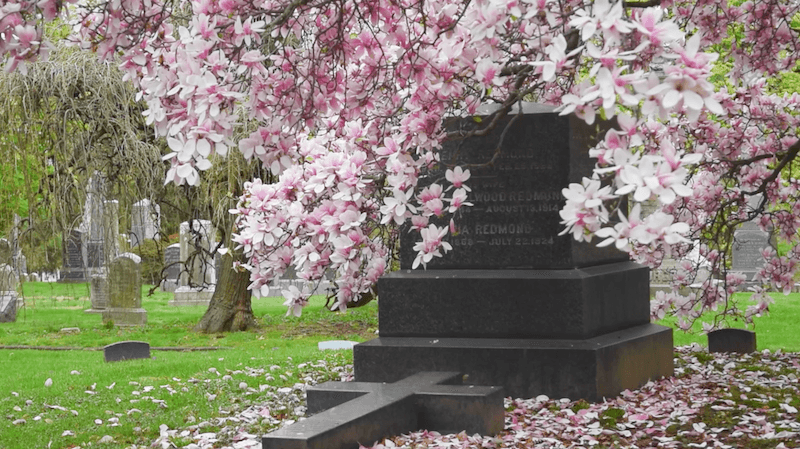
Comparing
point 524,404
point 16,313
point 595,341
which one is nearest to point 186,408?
point 524,404

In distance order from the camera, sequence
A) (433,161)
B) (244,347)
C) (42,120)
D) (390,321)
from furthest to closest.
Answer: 1. (244,347)
2. (42,120)
3. (390,321)
4. (433,161)

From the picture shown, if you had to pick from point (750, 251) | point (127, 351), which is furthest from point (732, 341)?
point (750, 251)

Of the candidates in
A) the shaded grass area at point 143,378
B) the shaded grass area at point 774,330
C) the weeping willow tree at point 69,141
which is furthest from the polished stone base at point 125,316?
the shaded grass area at point 774,330

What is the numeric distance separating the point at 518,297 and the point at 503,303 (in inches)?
4.6

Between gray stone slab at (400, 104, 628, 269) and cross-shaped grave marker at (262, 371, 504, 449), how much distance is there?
1.16 metres

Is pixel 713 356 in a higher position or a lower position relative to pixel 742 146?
lower

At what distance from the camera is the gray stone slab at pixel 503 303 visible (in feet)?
21.8

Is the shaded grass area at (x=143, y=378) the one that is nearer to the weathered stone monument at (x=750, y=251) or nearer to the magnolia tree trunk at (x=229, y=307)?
the magnolia tree trunk at (x=229, y=307)

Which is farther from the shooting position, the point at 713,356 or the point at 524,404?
the point at 713,356

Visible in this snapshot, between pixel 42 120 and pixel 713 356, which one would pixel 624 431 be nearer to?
pixel 713 356

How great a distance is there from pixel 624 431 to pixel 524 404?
3.16 ft

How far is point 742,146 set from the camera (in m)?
8.20

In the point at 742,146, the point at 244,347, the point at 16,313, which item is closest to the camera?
the point at 742,146

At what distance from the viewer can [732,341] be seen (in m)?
9.02
